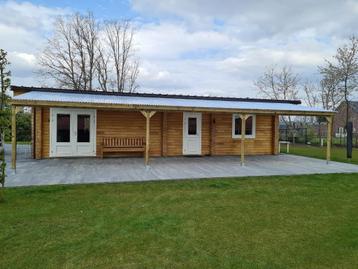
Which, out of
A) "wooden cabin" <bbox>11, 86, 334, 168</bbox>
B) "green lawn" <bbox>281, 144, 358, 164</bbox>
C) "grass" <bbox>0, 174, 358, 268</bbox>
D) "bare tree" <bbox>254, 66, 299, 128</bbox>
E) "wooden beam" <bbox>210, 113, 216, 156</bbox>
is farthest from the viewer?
"bare tree" <bbox>254, 66, 299, 128</bbox>

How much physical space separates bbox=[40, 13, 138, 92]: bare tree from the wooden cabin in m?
14.1

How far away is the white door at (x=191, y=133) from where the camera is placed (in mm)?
12945

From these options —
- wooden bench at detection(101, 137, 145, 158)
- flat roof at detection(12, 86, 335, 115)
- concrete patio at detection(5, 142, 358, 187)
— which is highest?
flat roof at detection(12, 86, 335, 115)

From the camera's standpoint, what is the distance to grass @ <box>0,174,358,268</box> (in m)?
3.16

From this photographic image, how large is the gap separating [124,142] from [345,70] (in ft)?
62.4

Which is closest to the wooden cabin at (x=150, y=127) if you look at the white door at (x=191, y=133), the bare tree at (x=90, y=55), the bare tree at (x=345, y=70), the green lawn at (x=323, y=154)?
the white door at (x=191, y=133)

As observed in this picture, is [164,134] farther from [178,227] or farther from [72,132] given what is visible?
[178,227]

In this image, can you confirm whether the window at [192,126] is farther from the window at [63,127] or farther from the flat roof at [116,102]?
→ the window at [63,127]

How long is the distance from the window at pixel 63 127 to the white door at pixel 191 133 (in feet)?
16.4

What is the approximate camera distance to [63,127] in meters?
11.4

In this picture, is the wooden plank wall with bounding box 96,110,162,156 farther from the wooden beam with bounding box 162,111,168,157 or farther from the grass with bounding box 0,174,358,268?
the grass with bounding box 0,174,358,268

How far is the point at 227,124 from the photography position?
44.4 ft

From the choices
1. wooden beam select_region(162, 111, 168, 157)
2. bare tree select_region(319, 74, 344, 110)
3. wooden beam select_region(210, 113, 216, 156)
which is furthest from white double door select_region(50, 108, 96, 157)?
bare tree select_region(319, 74, 344, 110)

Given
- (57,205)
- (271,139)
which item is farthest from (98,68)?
(57,205)
